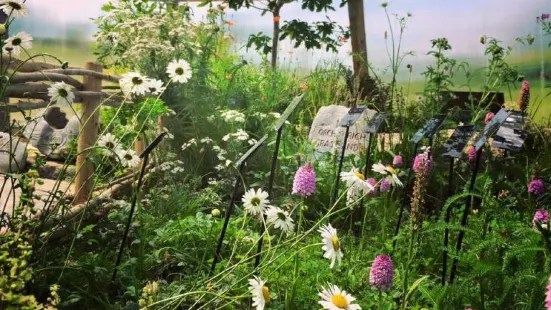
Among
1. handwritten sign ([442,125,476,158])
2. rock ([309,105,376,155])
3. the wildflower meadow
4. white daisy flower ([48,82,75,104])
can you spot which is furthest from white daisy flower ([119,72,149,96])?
rock ([309,105,376,155])

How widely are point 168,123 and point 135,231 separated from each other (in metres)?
1.52

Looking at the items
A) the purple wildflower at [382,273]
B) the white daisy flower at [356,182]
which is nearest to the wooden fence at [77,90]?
the white daisy flower at [356,182]

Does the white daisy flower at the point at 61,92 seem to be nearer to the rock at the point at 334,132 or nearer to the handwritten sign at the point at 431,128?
the handwritten sign at the point at 431,128

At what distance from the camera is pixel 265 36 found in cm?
556

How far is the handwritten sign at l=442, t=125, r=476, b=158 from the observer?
170 cm

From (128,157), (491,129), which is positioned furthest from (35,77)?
(491,129)

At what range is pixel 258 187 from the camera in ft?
10.5

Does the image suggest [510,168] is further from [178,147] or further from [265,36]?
[265,36]

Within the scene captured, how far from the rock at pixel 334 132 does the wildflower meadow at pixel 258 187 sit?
1 cm

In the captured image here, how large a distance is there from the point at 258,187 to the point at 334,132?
2.27 ft

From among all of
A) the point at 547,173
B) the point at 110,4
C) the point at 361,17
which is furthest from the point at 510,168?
the point at 110,4

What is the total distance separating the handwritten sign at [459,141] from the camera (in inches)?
66.8

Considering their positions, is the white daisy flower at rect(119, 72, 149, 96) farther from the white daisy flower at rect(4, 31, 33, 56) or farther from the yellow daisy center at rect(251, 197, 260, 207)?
the yellow daisy center at rect(251, 197, 260, 207)

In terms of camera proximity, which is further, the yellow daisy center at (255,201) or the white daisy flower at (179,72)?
the white daisy flower at (179,72)
